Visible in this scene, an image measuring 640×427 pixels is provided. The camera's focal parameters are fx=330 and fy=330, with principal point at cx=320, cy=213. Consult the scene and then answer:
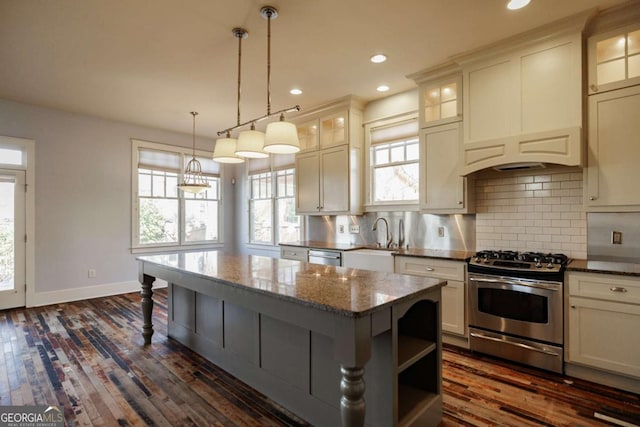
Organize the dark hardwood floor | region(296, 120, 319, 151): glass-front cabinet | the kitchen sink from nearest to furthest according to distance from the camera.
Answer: the dark hardwood floor, the kitchen sink, region(296, 120, 319, 151): glass-front cabinet

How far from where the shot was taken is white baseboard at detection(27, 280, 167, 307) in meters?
4.77

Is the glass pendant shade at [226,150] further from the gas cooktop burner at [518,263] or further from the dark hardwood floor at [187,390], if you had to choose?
the gas cooktop burner at [518,263]

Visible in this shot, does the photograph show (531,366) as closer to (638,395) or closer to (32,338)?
(638,395)

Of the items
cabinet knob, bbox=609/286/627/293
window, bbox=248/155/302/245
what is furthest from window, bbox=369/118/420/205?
cabinet knob, bbox=609/286/627/293

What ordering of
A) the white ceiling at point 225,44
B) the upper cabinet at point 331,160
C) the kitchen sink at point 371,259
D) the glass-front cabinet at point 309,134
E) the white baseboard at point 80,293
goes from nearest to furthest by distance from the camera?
the white ceiling at point 225,44 → the kitchen sink at point 371,259 → the upper cabinet at point 331,160 → the white baseboard at point 80,293 → the glass-front cabinet at point 309,134

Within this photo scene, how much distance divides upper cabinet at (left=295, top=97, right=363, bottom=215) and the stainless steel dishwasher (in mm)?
642

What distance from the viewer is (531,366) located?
2803mm

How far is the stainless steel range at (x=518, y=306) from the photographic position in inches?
105

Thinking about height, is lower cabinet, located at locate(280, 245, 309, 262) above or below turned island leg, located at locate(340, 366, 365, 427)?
above

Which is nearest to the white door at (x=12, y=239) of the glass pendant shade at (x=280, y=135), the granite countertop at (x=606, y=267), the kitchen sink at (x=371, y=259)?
the glass pendant shade at (x=280, y=135)

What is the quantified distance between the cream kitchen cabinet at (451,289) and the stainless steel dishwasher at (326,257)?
107 centimetres

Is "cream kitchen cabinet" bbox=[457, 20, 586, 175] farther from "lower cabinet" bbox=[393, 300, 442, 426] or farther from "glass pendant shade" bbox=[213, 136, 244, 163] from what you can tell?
"glass pendant shade" bbox=[213, 136, 244, 163]

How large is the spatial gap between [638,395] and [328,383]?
230cm

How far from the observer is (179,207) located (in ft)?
20.6
